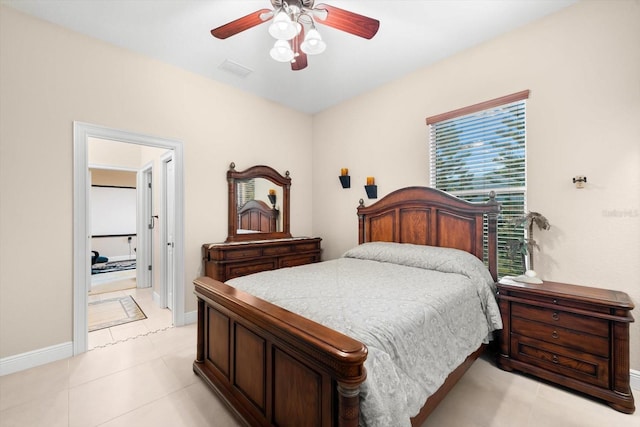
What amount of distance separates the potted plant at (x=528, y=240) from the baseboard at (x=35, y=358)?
4092 mm

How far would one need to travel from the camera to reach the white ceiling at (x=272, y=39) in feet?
7.43

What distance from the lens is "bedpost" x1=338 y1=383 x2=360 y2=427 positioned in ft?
3.32

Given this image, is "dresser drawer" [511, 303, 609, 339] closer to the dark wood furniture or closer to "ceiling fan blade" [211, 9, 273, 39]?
the dark wood furniture

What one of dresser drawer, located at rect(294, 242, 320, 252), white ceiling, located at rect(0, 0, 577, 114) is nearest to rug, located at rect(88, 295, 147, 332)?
dresser drawer, located at rect(294, 242, 320, 252)

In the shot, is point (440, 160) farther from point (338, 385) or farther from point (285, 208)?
point (338, 385)

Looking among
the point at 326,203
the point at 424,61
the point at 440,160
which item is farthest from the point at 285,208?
the point at 424,61

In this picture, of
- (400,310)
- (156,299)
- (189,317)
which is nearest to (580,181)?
(400,310)

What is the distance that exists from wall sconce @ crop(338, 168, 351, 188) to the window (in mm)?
1241

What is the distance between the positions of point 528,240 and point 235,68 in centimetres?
352

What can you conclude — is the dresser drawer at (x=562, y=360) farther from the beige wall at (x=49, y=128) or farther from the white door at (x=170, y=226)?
the white door at (x=170, y=226)

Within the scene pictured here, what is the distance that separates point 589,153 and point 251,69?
11.2ft

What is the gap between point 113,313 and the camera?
3590 mm

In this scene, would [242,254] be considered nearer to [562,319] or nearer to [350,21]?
[350,21]

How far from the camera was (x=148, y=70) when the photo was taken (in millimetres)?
3012
